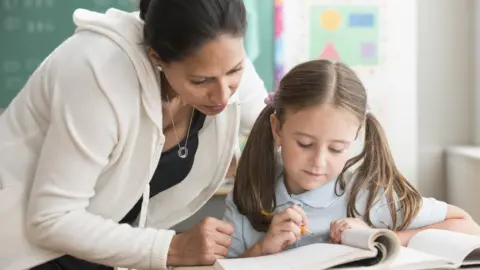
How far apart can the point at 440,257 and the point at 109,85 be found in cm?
58

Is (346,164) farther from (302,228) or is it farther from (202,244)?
(202,244)

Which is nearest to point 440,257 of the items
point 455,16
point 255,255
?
point 255,255

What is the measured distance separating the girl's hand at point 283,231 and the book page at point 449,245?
204 millimetres

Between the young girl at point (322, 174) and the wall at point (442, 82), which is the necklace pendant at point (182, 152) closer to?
the young girl at point (322, 174)

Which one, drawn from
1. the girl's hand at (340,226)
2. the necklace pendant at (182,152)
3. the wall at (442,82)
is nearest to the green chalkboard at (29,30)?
the wall at (442,82)

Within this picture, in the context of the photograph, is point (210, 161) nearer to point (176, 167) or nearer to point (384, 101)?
point (176, 167)

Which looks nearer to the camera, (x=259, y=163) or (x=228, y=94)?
(x=228, y=94)

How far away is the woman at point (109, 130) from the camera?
1093mm

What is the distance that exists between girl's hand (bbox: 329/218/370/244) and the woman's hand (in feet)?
0.58

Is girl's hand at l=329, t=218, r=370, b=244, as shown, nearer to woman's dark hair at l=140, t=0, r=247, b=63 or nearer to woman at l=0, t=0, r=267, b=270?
woman at l=0, t=0, r=267, b=270

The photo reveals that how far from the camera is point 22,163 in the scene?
1182 mm

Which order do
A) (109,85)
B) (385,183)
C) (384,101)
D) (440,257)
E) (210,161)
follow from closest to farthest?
(440,257), (109,85), (385,183), (210,161), (384,101)

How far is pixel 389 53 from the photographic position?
2.54 metres

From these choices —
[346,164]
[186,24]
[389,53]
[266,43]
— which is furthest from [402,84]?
[186,24]
